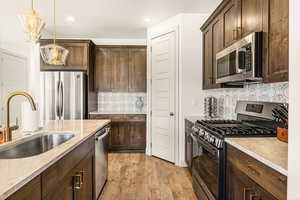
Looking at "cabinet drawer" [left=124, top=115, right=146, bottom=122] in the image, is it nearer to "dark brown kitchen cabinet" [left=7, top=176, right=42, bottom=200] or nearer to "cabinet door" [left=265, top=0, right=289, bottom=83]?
"cabinet door" [left=265, top=0, right=289, bottom=83]

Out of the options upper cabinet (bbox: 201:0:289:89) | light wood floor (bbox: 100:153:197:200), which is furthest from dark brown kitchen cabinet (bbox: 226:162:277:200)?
light wood floor (bbox: 100:153:197:200)

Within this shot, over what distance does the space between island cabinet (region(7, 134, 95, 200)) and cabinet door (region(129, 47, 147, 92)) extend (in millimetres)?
2850

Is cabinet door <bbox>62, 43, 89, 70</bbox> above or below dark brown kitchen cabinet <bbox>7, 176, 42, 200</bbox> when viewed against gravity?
above

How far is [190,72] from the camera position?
3.71 m

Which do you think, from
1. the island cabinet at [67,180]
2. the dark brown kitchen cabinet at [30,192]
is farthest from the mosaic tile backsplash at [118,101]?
the dark brown kitchen cabinet at [30,192]

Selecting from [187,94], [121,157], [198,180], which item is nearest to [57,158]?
[198,180]

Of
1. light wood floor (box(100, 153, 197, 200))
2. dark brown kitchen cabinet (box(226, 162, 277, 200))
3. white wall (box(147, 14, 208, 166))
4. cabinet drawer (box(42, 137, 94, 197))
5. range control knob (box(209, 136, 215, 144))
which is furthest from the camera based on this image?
white wall (box(147, 14, 208, 166))

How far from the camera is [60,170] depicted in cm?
130

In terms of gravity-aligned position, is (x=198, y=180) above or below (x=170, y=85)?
below

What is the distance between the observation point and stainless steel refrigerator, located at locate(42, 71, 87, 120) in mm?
4273

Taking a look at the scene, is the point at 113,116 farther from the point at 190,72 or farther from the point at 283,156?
the point at 283,156

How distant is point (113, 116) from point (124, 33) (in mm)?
1902

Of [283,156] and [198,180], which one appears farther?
[198,180]

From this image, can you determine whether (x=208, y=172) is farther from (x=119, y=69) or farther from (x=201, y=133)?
(x=119, y=69)
